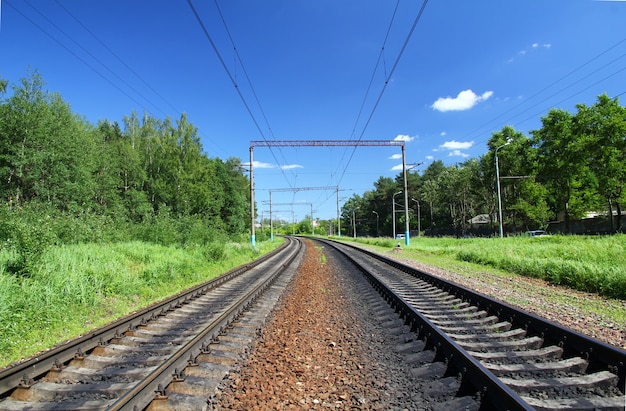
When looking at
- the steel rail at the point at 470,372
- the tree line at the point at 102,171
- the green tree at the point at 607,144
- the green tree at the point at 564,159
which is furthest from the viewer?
the green tree at the point at 564,159

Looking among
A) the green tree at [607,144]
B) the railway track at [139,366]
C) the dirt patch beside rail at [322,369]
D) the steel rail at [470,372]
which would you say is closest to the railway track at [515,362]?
the steel rail at [470,372]

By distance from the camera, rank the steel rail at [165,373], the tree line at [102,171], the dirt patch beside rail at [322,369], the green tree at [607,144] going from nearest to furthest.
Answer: the steel rail at [165,373] < the dirt patch beside rail at [322,369] < the tree line at [102,171] < the green tree at [607,144]

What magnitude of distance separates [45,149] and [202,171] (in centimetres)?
1795

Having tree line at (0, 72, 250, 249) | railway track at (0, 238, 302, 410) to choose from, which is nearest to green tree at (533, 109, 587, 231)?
tree line at (0, 72, 250, 249)

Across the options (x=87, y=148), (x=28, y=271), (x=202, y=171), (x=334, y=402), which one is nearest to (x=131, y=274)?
(x=28, y=271)

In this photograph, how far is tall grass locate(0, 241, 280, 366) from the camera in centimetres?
611

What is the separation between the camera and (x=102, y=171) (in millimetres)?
33656

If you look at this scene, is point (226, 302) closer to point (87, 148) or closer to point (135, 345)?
point (135, 345)

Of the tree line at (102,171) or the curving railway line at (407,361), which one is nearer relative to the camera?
the curving railway line at (407,361)

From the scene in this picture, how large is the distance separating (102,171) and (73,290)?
29.8 m

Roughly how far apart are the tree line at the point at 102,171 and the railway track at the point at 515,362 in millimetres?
11093

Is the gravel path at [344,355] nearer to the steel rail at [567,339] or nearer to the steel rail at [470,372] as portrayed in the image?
the steel rail at [470,372]

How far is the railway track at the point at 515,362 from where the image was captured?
3.35 meters

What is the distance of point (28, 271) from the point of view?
8.23 m
